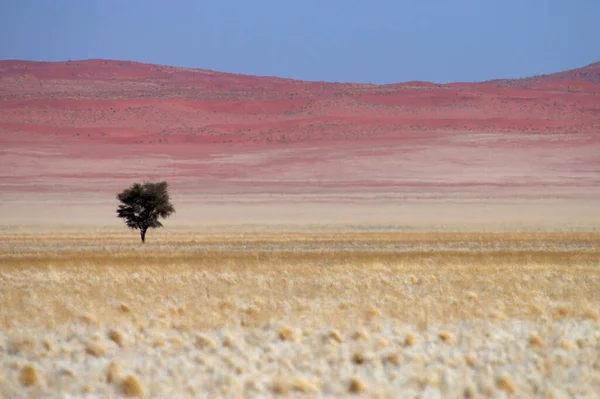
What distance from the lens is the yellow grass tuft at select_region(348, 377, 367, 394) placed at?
7532 mm

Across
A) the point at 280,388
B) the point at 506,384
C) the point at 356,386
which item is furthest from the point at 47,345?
the point at 506,384

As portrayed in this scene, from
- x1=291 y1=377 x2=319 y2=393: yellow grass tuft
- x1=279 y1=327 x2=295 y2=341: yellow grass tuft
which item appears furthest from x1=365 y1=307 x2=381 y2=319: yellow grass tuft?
x1=291 y1=377 x2=319 y2=393: yellow grass tuft

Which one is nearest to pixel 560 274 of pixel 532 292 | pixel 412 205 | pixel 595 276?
pixel 595 276

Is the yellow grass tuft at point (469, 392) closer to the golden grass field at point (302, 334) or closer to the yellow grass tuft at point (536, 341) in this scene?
the golden grass field at point (302, 334)

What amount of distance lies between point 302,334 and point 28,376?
295 cm

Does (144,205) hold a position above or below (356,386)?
above

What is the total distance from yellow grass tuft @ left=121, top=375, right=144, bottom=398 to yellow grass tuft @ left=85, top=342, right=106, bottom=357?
3.65ft

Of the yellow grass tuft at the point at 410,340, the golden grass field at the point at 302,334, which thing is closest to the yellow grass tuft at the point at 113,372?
the golden grass field at the point at 302,334

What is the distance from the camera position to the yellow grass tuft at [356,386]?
24.7ft

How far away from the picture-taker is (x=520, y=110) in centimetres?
11206

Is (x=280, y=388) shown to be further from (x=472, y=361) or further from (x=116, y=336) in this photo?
(x=116, y=336)

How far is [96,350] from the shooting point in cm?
878

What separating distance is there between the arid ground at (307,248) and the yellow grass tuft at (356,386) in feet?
0.09

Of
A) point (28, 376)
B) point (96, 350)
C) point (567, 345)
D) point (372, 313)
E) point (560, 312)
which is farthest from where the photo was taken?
point (560, 312)
